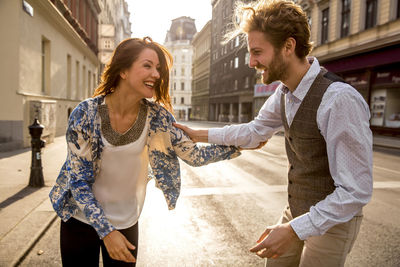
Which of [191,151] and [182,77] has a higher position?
[182,77]

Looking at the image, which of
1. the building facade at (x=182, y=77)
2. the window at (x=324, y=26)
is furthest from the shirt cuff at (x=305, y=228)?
the building facade at (x=182, y=77)

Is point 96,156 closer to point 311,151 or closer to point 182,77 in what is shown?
point 311,151

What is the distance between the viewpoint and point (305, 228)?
149 cm

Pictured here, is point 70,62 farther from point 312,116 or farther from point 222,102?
point 222,102

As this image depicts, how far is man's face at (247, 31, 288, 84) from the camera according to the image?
5.85ft

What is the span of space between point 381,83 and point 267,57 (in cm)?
1912

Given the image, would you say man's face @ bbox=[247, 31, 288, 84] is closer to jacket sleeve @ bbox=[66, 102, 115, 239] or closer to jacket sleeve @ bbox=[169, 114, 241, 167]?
jacket sleeve @ bbox=[169, 114, 241, 167]

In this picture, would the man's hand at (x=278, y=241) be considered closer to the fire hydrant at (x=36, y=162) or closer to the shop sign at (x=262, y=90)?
the fire hydrant at (x=36, y=162)

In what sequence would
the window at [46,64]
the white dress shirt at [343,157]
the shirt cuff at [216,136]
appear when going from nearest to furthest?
1. the white dress shirt at [343,157]
2. the shirt cuff at [216,136]
3. the window at [46,64]

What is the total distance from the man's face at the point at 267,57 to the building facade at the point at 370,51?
17.5 m

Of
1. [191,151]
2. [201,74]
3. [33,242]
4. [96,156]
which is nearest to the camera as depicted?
[96,156]

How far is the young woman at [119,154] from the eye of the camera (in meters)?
1.81

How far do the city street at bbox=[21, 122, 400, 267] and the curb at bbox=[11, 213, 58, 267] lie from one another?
0.14 ft

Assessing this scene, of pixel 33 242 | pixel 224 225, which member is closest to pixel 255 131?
pixel 224 225
